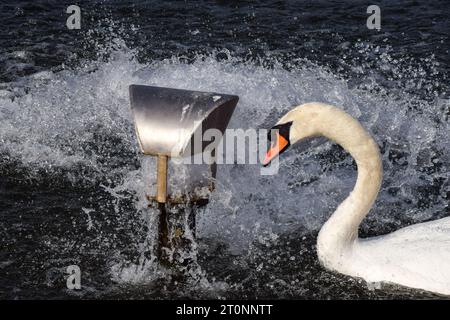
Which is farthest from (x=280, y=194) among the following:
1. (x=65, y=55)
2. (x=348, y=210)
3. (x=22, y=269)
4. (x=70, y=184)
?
(x=65, y=55)

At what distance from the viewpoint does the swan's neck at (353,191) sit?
8.39 meters

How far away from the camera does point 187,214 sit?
8.91 meters

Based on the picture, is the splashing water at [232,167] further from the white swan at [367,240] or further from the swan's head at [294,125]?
the swan's head at [294,125]

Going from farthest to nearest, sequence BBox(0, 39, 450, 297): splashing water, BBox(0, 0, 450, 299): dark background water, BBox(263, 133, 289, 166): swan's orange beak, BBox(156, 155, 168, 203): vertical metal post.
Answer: BBox(0, 39, 450, 297): splashing water, BBox(0, 0, 450, 299): dark background water, BBox(263, 133, 289, 166): swan's orange beak, BBox(156, 155, 168, 203): vertical metal post

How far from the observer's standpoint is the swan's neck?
839 centimetres

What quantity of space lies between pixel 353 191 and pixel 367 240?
2.07ft

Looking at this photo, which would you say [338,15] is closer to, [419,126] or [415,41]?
[415,41]

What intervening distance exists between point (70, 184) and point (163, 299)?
254 cm

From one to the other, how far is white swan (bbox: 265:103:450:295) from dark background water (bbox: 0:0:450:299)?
9.6 inches

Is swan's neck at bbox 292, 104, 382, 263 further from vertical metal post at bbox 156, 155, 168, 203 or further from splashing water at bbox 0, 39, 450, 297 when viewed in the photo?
vertical metal post at bbox 156, 155, 168, 203

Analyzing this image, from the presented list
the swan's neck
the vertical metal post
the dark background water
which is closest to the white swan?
the swan's neck

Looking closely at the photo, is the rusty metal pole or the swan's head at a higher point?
the swan's head

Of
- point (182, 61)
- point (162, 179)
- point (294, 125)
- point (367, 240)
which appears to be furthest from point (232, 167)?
point (182, 61)

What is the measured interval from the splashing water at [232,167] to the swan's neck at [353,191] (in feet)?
Result: 1.39
